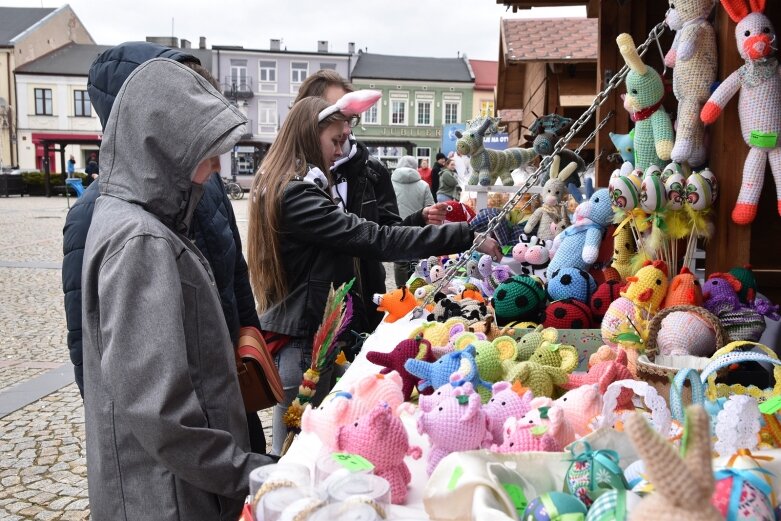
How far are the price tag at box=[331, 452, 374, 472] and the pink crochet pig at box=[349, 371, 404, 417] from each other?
0.21m

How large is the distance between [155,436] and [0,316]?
670 cm

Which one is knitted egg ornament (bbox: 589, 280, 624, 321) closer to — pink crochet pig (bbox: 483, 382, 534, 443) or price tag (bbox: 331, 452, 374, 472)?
pink crochet pig (bbox: 483, 382, 534, 443)

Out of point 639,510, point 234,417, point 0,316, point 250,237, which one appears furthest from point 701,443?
point 0,316

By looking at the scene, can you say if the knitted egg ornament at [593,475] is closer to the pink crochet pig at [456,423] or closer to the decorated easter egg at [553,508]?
the decorated easter egg at [553,508]

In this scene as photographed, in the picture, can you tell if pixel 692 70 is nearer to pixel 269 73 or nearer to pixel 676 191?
pixel 676 191

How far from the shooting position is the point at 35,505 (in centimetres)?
321

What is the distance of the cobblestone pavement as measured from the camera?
328 centimetres

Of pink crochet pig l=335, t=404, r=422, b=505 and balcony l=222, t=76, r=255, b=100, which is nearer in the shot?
pink crochet pig l=335, t=404, r=422, b=505

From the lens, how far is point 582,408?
1468mm

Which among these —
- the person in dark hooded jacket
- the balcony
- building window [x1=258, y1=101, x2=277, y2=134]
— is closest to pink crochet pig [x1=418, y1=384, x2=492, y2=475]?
the person in dark hooded jacket

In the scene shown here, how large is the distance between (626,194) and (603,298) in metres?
0.37

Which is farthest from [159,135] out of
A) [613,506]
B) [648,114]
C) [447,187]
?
[447,187]

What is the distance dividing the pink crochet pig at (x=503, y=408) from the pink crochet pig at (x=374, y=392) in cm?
20

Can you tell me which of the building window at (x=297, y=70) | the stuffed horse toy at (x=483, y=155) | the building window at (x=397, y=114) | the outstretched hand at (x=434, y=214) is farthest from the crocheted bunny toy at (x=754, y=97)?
the building window at (x=297, y=70)
